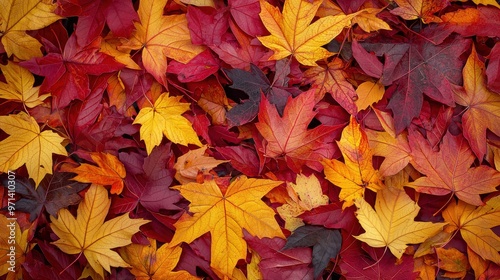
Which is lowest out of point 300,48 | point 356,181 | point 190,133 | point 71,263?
point 71,263


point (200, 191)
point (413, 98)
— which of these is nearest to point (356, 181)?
point (413, 98)

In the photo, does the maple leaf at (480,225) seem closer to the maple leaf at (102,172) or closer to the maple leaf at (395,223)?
the maple leaf at (395,223)

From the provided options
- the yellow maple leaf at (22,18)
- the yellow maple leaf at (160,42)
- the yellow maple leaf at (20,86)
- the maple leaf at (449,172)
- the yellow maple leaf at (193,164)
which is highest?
the yellow maple leaf at (22,18)

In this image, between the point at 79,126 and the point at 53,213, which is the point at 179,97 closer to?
the point at 79,126

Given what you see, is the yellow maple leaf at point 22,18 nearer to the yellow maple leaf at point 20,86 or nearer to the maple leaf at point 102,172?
the yellow maple leaf at point 20,86

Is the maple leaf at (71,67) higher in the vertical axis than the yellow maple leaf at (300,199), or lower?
higher

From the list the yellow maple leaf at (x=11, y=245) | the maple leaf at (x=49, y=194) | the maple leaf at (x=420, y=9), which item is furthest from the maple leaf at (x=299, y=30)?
the yellow maple leaf at (x=11, y=245)

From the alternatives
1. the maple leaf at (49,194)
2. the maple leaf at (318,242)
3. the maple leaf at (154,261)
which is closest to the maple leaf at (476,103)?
the maple leaf at (318,242)
